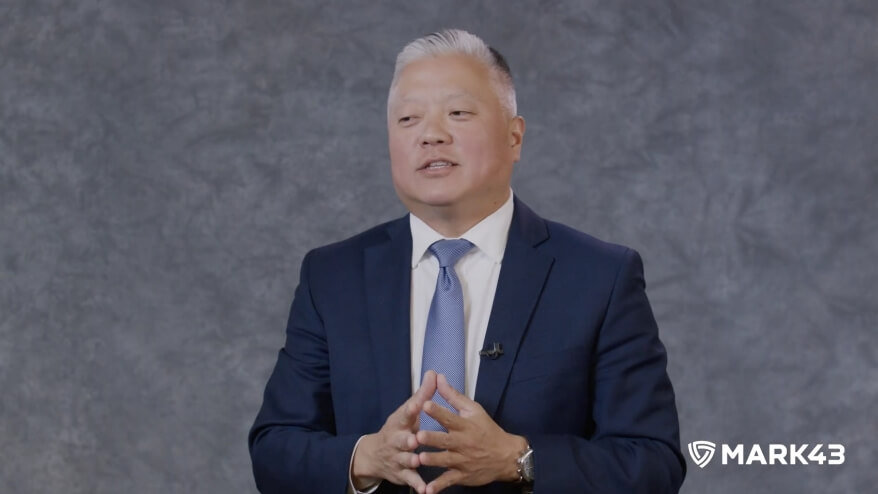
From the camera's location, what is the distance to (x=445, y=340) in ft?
6.00

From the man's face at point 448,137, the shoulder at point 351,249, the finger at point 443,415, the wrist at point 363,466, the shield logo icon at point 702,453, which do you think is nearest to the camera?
the finger at point 443,415

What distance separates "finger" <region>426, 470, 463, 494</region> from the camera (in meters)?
1.69

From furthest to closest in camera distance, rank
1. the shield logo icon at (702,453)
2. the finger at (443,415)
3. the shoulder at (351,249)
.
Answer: the shield logo icon at (702,453) → the shoulder at (351,249) → the finger at (443,415)

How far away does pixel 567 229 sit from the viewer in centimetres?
198

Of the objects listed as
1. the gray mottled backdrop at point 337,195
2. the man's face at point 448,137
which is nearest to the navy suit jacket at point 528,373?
the man's face at point 448,137

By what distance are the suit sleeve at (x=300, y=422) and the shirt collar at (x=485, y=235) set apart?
0.18 meters

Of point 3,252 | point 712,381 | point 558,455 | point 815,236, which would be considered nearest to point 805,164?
point 815,236

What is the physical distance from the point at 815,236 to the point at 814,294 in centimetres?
15

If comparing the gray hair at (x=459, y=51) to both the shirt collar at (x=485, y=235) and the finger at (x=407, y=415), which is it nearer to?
the shirt collar at (x=485, y=235)

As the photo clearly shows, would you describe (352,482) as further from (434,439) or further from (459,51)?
(459,51)

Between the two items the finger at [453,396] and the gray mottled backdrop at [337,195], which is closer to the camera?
the finger at [453,396]

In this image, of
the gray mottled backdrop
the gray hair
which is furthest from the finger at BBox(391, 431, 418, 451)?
the gray mottled backdrop

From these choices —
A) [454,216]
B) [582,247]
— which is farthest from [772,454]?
[454,216]

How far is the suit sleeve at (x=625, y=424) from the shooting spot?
1727mm
